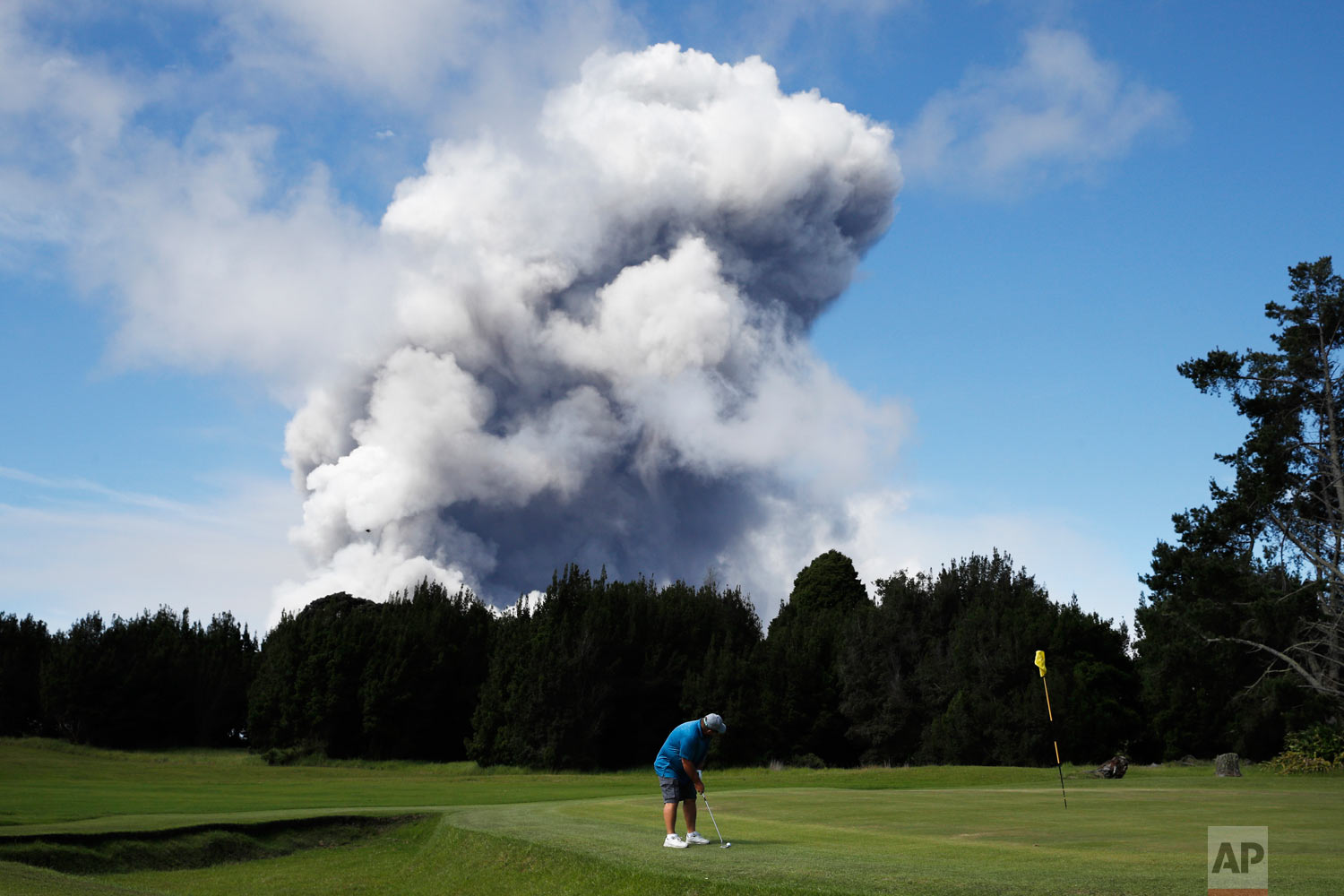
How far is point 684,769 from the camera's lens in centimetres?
1513

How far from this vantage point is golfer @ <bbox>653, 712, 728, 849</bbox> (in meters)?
15.0

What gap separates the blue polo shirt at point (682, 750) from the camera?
15.0 m

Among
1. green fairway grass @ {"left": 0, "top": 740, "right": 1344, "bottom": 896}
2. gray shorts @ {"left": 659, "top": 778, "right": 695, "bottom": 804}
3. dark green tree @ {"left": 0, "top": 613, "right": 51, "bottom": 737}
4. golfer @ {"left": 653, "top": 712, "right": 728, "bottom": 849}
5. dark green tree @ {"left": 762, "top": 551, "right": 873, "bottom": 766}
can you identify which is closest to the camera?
green fairway grass @ {"left": 0, "top": 740, "right": 1344, "bottom": 896}

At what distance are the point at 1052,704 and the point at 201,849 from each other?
4516 centimetres

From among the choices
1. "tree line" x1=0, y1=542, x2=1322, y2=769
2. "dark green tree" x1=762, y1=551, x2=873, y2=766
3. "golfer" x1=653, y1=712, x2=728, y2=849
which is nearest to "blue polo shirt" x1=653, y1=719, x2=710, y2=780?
"golfer" x1=653, y1=712, x2=728, y2=849

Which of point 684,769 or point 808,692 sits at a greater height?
point 684,769

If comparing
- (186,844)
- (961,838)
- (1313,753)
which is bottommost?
(186,844)

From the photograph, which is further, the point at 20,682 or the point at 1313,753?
the point at 20,682

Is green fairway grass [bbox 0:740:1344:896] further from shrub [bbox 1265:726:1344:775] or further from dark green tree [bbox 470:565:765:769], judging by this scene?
dark green tree [bbox 470:565:765:769]

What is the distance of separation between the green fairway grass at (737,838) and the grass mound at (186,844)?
118 mm

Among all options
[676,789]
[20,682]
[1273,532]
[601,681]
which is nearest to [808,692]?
[601,681]

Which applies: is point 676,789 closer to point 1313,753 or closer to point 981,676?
point 1313,753

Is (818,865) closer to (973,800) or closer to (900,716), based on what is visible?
(973,800)

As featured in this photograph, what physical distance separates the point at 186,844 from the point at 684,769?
1291 cm
